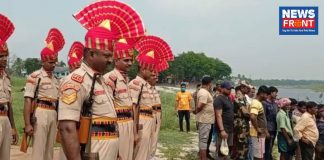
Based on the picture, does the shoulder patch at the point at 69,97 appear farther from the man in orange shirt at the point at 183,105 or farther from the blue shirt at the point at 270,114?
the man in orange shirt at the point at 183,105

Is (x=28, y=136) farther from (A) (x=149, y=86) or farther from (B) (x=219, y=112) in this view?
(B) (x=219, y=112)

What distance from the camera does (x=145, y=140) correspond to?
264 inches

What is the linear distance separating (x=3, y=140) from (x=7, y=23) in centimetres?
152

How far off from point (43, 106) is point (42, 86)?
0.93ft

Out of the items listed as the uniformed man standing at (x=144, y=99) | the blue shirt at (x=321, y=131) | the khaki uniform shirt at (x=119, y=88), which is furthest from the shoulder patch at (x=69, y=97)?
the blue shirt at (x=321, y=131)

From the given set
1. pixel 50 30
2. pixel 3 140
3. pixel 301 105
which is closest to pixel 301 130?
pixel 301 105

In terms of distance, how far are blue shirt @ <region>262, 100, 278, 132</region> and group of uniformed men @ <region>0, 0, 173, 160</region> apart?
272 cm

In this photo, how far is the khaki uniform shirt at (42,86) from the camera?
6449mm

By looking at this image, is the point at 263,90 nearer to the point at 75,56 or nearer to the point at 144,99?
the point at 144,99

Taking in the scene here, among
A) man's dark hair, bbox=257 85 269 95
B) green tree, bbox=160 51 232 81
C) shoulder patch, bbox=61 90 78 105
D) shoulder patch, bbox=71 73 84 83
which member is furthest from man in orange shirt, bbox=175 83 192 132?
green tree, bbox=160 51 232 81

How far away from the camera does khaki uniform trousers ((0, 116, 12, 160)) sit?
522 cm

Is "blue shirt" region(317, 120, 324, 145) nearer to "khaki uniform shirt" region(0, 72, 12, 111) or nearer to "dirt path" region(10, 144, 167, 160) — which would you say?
"dirt path" region(10, 144, 167, 160)

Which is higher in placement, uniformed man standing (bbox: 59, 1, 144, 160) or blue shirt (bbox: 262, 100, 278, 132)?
uniformed man standing (bbox: 59, 1, 144, 160)

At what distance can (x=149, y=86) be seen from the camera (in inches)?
272
